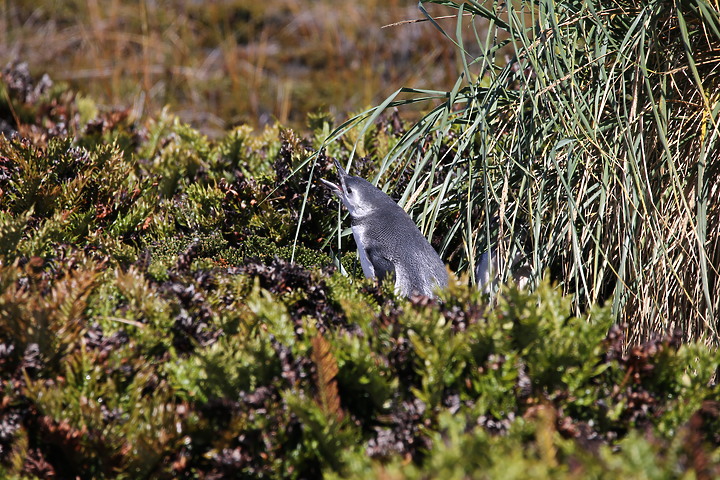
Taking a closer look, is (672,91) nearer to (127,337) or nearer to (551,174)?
(551,174)

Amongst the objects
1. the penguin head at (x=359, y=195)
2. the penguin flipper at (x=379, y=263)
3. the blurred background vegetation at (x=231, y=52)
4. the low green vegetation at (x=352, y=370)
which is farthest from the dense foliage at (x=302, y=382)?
the blurred background vegetation at (x=231, y=52)

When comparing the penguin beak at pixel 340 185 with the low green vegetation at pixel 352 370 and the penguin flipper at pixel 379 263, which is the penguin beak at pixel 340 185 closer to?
the penguin flipper at pixel 379 263

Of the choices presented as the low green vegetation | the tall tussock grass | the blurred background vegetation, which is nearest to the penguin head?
the tall tussock grass

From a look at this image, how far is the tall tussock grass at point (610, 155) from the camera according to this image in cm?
225

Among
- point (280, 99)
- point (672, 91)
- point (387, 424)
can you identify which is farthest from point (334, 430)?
A: point (280, 99)

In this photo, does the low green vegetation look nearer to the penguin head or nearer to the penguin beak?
the penguin head

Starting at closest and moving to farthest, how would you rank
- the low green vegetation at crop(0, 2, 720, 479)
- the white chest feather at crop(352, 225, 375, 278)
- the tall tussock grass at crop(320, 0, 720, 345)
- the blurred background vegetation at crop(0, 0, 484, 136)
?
the low green vegetation at crop(0, 2, 720, 479) → the tall tussock grass at crop(320, 0, 720, 345) → the white chest feather at crop(352, 225, 375, 278) → the blurred background vegetation at crop(0, 0, 484, 136)

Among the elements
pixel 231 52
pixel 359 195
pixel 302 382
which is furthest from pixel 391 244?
pixel 231 52

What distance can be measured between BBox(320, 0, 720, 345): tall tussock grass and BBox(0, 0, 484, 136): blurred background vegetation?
13.9 feet

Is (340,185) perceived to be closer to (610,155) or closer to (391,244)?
(391,244)

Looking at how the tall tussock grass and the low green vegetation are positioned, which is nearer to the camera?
the low green vegetation

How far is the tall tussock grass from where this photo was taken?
2254 mm

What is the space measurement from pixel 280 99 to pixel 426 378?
596 cm

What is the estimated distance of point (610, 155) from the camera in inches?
89.0
